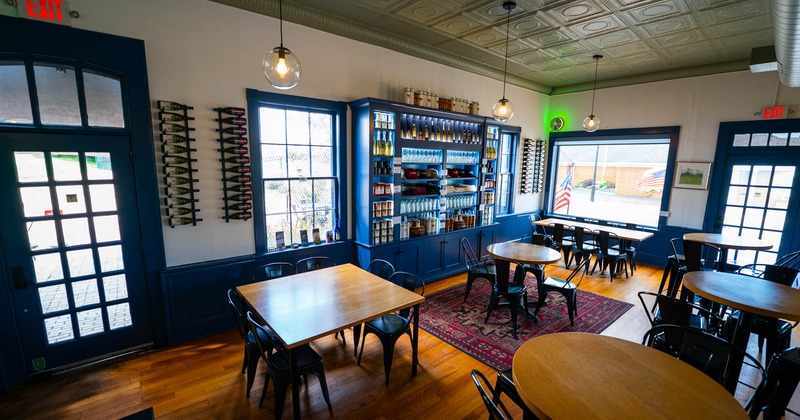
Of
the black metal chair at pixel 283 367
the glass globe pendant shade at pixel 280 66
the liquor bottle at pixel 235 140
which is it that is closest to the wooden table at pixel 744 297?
the black metal chair at pixel 283 367

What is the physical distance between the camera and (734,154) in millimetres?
5617

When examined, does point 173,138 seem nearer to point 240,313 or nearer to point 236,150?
point 236,150

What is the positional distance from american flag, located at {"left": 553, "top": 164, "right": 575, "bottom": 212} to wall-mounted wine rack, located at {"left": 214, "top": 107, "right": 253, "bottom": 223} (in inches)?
283

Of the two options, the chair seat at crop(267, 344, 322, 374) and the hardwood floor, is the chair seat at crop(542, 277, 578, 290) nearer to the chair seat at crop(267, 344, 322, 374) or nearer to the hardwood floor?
the hardwood floor

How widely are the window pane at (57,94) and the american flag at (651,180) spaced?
34.1 ft

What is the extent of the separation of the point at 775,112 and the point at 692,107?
1.04m

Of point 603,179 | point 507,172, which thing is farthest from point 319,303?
point 603,179

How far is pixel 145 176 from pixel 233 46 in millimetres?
1644

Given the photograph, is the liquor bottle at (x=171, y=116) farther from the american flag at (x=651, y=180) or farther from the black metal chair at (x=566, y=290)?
the american flag at (x=651, y=180)

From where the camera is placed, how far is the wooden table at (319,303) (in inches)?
90.4

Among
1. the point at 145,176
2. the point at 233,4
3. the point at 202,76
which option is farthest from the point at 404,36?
the point at 145,176

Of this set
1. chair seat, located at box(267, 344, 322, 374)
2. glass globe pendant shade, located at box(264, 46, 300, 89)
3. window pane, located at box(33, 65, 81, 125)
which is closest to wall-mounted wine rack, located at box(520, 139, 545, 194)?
glass globe pendant shade, located at box(264, 46, 300, 89)

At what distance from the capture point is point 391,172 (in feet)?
15.6

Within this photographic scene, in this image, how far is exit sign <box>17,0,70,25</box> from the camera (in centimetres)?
258
